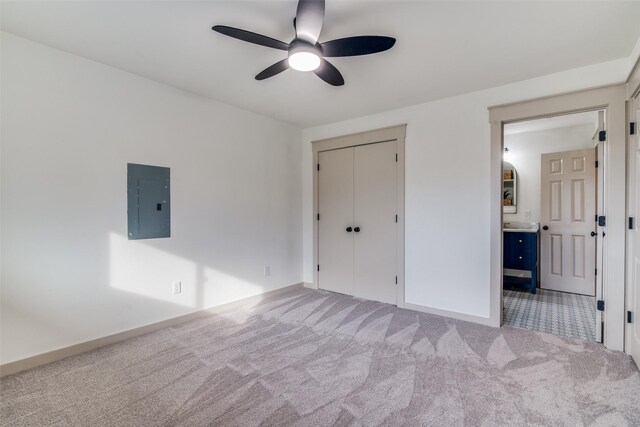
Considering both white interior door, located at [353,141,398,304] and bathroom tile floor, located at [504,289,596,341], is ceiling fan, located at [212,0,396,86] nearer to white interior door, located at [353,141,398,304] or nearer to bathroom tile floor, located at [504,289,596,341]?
white interior door, located at [353,141,398,304]

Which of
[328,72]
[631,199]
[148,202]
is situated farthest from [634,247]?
[148,202]

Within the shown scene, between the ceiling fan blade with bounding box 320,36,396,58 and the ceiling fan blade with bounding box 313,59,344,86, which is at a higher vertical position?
the ceiling fan blade with bounding box 320,36,396,58

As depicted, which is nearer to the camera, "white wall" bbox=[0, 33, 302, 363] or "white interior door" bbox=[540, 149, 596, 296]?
"white wall" bbox=[0, 33, 302, 363]

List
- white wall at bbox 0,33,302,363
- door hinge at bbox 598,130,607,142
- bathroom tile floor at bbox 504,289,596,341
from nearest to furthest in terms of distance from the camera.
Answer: white wall at bbox 0,33,302,363 → door hinge at bbox 598,130,607,142 → bathroom tile floor at bbox 504,289,596,341

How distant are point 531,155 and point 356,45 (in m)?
4.41

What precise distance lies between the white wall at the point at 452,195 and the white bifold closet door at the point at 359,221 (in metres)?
0.26

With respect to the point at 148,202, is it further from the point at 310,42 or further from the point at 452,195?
the point at 452,195

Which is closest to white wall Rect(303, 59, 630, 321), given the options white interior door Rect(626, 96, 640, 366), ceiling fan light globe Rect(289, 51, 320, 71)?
white interior door Rect(626, 96, 640, 366)

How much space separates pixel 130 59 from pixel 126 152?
2.59 ft

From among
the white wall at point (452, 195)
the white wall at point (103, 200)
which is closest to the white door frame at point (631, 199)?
the white wall at point (452, 195)

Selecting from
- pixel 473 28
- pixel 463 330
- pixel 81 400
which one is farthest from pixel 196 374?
pixel 473 28

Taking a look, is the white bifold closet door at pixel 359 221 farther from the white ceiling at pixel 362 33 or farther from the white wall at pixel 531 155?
the white wall at pixel 531 155

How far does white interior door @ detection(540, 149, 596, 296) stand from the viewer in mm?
4027

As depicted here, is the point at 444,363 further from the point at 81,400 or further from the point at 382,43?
the point at 81,400
